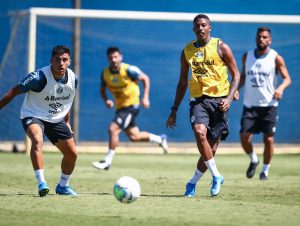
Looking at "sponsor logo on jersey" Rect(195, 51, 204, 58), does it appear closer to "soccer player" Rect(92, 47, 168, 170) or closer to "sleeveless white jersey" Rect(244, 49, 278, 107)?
"sleeveless white jersey" Rect(244, 49, 278, 107)

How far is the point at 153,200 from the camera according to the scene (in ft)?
34.9

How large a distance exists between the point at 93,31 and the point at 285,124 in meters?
5.37

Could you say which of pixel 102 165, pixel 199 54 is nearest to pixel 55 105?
pixel 199 54

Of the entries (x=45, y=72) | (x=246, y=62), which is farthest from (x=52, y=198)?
(x=246, y=62)

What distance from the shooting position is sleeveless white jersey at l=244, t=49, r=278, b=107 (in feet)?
Answer: 50.1

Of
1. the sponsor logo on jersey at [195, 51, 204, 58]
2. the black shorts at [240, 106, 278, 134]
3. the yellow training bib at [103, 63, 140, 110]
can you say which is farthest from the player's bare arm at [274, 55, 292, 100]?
the yellow training bib at [103, 63, 140, 110]

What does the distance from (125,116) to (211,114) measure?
6.56m

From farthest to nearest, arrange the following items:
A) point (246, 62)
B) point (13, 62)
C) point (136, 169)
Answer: point (13, 62)
point (136, 169)
point (246, 62)

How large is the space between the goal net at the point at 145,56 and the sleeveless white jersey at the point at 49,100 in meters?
10.2

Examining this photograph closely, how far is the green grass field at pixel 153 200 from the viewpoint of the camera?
8.82 meters

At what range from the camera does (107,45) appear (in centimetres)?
2200

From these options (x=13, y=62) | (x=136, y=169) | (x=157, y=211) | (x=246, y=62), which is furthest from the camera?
(x=13, y=62)

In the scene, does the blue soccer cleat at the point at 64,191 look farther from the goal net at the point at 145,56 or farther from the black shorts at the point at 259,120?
the goal net at the point at 145,56

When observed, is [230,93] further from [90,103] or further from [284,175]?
[90,103]
